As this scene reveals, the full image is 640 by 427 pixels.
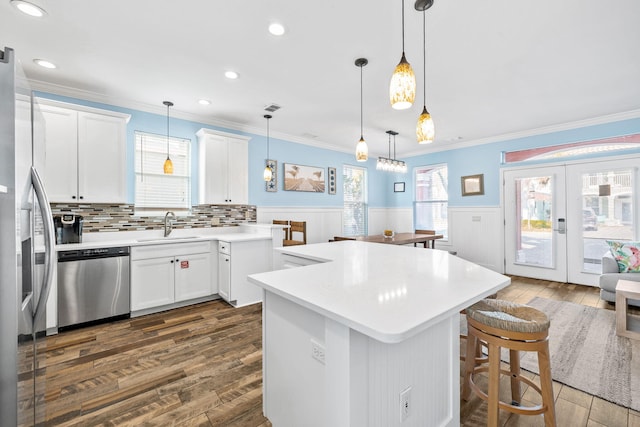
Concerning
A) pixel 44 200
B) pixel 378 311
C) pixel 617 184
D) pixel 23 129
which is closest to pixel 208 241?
pixel 44 200

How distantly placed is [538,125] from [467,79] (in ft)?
8.67

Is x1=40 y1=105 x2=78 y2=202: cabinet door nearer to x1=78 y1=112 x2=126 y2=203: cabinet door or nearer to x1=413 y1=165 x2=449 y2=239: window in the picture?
x1=78 y1=112 x2=126 y2=203: cabinet door

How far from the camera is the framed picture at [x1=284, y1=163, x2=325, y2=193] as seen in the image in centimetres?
536

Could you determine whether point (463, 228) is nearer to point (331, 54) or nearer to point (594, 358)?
point (594, 358)

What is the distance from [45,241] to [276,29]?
2113 millimetres

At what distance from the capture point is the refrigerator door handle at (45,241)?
1.22 meters

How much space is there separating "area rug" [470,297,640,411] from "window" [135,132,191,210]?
451cm

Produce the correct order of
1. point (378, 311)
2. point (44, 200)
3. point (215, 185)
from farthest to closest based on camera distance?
point (215, 185) → point (44, 200) → point (378, 311)

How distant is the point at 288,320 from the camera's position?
136 cm

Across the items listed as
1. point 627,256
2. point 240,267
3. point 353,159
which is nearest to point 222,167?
point 240,267

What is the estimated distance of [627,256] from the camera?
3.64m

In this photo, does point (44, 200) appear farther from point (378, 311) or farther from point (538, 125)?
point (538, 125)

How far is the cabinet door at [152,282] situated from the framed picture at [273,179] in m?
2.11

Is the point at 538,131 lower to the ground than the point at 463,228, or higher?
higher
